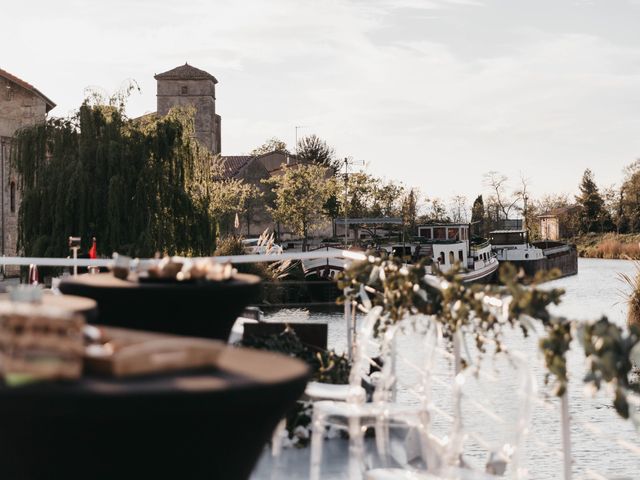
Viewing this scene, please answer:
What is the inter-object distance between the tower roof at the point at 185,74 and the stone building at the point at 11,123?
3466 cm

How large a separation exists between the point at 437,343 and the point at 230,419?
2049mm

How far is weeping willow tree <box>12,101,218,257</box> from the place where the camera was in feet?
79.4

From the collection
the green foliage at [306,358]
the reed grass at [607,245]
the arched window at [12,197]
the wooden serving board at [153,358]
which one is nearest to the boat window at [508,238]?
the reed grass at [607,245]

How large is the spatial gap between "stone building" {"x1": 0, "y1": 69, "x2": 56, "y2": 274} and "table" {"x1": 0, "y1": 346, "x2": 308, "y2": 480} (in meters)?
39.7

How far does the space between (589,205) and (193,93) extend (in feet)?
118

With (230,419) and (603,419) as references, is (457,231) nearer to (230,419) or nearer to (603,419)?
(603,419)

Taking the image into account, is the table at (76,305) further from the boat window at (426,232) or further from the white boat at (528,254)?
the white boat at (528,254)

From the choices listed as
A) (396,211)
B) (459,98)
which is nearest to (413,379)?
(459,98)

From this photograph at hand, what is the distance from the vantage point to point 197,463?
2.39m

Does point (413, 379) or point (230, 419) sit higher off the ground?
point (230, 419)

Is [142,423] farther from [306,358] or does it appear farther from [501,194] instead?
[501,194]

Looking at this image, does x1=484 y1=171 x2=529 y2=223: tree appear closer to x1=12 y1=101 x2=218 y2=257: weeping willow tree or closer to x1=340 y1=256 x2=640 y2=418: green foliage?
x1=12 y1=101 x2=218 y2=257: weeping willow tree

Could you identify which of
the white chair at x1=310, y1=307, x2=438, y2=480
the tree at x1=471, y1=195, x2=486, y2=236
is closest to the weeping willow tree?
the white chair at x1=310, y1=307, x2=438, y2=480

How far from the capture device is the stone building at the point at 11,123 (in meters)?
41.0
